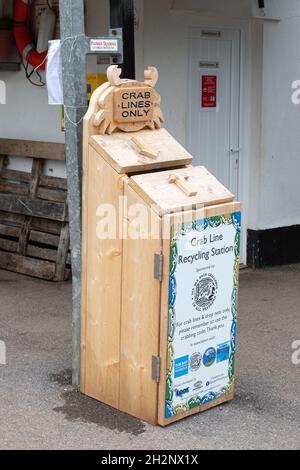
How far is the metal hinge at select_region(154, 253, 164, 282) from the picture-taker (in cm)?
488

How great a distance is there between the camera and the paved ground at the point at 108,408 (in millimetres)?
4984

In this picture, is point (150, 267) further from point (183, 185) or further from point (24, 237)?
point (24, 237)

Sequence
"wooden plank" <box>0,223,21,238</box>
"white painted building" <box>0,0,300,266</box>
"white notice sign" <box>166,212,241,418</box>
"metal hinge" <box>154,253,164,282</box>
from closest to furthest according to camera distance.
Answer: "metal hinge" <box>154,253,164,282</box> < "white notice sign" <box>166,212,241,418</box> < "white painted building" <box>0,0,300,266</box> < "wooden plank" <box>0,223,21,238</box>

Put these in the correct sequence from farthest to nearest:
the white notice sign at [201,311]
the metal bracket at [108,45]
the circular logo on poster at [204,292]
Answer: the metal bracket at [108,45], the circular logo on poster at [204,292], the white notice sign at [201,311]

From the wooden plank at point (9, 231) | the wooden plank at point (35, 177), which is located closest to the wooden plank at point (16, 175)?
the wooden plank at point (35, 177)

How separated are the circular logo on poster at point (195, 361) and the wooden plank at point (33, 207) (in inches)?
143

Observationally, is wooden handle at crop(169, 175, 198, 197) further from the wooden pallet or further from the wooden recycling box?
the wooden pallet

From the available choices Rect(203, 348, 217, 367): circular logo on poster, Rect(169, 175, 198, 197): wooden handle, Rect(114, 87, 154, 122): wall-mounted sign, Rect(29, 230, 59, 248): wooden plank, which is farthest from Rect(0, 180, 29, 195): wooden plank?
Rect(203, 348, 217, 367): circular logo on poster

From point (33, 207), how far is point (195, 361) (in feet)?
13.4

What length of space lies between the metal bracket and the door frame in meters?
3.22

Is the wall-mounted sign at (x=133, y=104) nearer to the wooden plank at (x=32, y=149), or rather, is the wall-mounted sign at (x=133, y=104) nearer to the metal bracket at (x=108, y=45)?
the metal bracket at (x=108, y=45)

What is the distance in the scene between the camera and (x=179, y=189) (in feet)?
16.8
